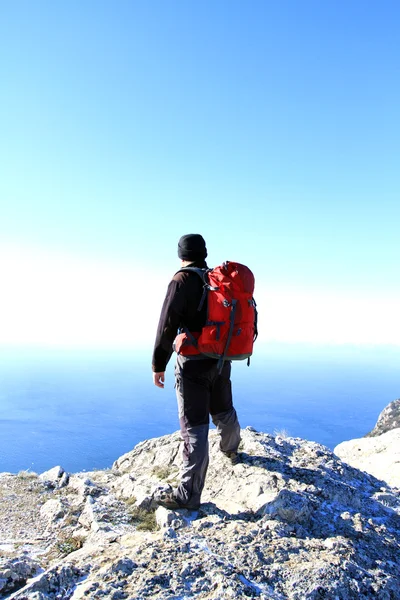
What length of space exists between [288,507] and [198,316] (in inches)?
112

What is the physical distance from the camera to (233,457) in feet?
22.0

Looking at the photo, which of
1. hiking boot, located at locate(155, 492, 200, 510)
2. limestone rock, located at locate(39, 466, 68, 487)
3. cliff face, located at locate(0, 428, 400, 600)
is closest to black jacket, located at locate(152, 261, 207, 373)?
hiking boot, located at locate(155, 492, 200, 510)

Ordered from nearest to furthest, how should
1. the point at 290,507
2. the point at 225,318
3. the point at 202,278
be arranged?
the point at 290,507, the point at 225,318, the point at 202,278

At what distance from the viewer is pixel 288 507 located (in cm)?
505

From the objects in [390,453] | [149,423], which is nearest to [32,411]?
[149,423]

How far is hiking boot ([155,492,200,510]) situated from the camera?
5.38 m

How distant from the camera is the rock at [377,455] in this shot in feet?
34.7

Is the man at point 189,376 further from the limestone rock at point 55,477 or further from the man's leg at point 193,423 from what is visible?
the limestone rock at point 55,477

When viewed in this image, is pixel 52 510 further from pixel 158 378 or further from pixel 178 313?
pixel 178 313

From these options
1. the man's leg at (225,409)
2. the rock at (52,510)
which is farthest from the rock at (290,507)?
the rock at (52,510)

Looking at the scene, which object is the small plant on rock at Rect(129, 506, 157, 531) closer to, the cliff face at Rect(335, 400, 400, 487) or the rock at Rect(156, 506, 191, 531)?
the rock at Rect(156, 506, 191, 531)

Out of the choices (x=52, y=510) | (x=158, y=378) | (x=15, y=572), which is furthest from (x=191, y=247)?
(x=52, y=510)

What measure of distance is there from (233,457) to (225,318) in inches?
115

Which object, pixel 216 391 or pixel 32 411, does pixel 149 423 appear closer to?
pixel 32 411
